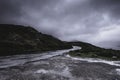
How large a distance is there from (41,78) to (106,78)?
43.2 ft

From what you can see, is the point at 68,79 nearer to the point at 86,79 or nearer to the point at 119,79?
the point at 86,79

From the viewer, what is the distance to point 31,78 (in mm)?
28438

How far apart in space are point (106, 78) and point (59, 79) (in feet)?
31.7

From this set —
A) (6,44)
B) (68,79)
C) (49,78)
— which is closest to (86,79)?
(68,79)

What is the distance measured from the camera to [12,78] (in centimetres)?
2822

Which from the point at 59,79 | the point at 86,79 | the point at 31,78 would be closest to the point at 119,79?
the point at 86,79

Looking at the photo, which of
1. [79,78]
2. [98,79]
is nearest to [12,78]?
[79,78]

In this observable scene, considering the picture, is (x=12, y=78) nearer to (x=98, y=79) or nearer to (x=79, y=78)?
(x=79, y=78)

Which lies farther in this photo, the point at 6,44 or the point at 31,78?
the point at 6,44

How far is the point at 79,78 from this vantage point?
29.3 m

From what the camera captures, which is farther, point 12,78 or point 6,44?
point 6,44

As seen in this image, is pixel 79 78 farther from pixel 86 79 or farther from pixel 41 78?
pixel 41 78

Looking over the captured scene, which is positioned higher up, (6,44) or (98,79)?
(6,44)

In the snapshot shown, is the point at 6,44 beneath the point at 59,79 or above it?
above
